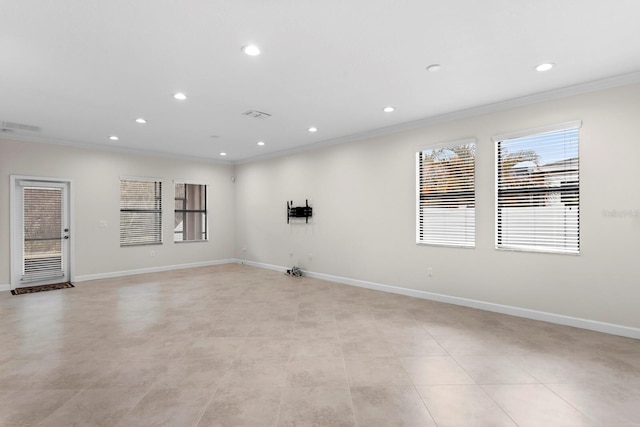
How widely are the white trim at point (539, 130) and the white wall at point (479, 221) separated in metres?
0.06

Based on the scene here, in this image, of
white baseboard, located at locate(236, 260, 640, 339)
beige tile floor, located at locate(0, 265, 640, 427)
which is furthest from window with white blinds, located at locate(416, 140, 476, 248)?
beige tile floor, located at locate(0, 265, 640, 427)

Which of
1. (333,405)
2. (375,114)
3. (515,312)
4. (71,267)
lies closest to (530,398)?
(333,405)

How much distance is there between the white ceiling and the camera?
7.55 feet

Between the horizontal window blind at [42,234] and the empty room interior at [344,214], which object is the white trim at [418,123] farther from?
the horizontal window blind at [42,234]

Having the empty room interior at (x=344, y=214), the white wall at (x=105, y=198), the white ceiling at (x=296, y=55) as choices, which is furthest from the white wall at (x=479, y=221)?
the white wall at (x=105, y=198)

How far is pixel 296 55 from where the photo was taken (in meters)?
2.92

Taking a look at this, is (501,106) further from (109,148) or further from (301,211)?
(109,148)

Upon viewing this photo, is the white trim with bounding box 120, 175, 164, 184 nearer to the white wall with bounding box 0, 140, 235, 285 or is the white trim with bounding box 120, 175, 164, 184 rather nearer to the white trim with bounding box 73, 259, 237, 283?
the white wall with bounding box 0, 140, 235, 285

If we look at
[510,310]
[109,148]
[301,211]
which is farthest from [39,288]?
[510,310]

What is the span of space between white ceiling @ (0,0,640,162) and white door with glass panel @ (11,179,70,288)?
1.78 metres

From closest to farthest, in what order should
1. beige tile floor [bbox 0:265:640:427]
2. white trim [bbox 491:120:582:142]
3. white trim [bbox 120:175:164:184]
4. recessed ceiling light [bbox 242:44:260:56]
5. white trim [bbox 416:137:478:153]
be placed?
1. beige tile floor [bbox 0:265:640:427]
2. recessed ceiling light [bbox 242:44:260:56]
3. white trim [bbox 491:120:582:142]
4. white trim [bbox 416:137:478:153]
5. white trim [bbox 120:175:164:184]

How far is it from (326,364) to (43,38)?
3673mm

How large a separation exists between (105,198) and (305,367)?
241 inches

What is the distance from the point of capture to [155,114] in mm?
4617
